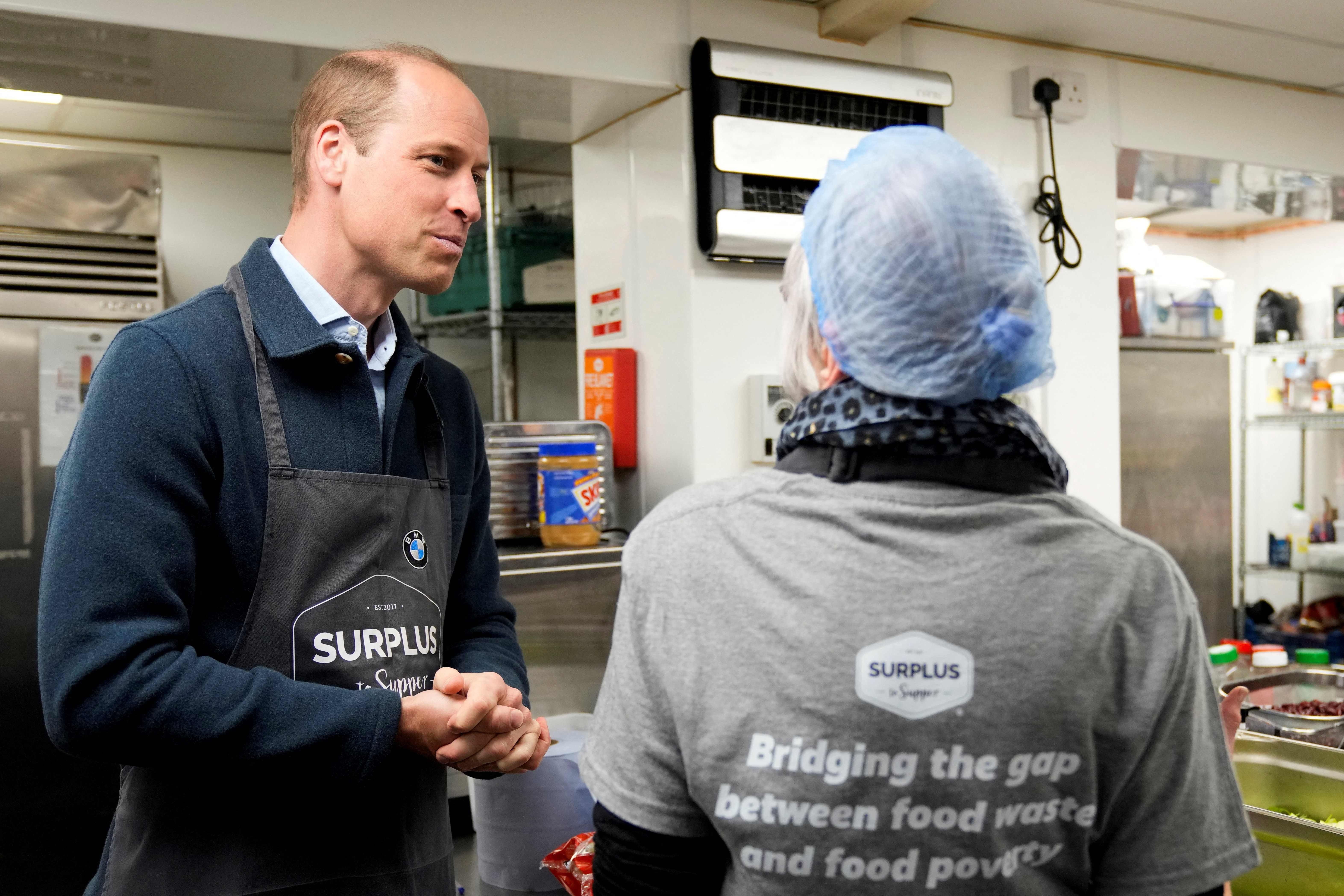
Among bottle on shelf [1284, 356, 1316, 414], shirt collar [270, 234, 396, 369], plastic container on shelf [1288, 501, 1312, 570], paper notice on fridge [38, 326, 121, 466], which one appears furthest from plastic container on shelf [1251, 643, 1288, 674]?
bottle on shelf [1284, 356, 1316, 414]

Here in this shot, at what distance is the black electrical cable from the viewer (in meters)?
2.78

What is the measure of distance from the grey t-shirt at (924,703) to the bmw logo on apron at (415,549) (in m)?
0.43

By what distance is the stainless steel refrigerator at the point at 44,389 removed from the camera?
2703mm

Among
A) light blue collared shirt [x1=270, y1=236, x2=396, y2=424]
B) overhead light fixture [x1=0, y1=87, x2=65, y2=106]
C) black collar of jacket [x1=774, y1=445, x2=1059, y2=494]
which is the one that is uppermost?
overhead light fixture [x1=0, y1=87, x2=65, y2=106]

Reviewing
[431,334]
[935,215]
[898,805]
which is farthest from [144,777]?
[431,334]

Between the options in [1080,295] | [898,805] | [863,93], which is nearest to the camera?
[898,805]

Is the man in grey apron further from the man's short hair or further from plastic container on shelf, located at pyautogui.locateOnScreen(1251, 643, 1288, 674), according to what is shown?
plastic container on shelf, located at pyautogui.locateOnScreen(1251, 643, 1288, 674)

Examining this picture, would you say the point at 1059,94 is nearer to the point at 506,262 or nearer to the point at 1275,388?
the point at 506,262

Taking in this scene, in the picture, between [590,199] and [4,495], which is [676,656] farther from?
[4,495]

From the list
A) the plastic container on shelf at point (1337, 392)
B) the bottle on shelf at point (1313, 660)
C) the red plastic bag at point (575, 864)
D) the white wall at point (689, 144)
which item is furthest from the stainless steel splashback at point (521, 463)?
the plastic container on shelf at point (1337, 392)

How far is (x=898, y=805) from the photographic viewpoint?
76 centimetres

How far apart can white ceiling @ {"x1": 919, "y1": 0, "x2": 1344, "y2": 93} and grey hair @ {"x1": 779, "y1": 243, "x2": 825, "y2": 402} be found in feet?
6.37

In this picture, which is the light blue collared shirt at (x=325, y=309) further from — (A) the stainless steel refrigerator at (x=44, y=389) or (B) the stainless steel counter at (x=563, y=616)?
(A) the stainless steel refrigerator at (x=44, y=389)

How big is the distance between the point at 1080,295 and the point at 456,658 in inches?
87.1
